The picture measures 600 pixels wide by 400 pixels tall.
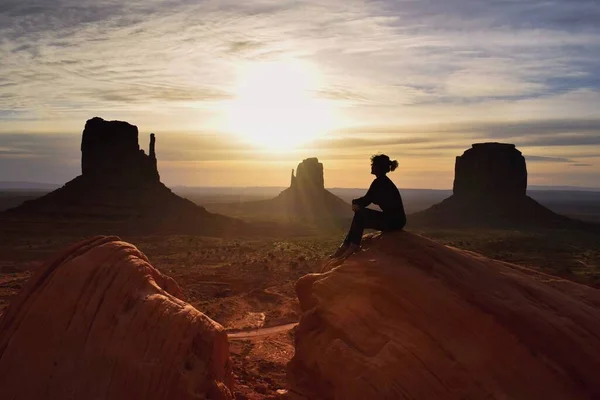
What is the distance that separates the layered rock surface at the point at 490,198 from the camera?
2940 inches

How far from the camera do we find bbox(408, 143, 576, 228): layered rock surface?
74.7 metres

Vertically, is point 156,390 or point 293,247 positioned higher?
point 156,390

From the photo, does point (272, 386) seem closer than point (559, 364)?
No

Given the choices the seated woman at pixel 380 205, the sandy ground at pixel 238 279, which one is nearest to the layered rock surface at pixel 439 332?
the seated woman at pixel 380 205

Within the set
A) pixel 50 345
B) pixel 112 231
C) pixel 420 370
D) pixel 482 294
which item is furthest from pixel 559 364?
pixel 112 231

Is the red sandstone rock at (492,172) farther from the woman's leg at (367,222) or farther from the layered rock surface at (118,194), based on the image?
the woman's leg at (367,222)

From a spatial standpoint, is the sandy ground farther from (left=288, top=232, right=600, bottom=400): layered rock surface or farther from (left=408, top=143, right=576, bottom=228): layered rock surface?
(left=408, top=143, right=576, bottom=228): layered rock surface

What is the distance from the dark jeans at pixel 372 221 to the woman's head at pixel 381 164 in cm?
81

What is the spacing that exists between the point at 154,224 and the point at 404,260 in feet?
173

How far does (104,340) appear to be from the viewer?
279 inches

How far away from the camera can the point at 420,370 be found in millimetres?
6598

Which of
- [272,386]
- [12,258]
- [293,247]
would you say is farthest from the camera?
[293,247]

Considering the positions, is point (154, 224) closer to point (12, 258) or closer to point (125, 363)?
point (12, 258)

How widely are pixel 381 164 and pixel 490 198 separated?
265ft
